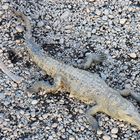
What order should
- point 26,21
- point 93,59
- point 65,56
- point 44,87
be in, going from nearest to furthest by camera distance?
point 44,87 → point 93,59 → point 65,56 → point 26,21

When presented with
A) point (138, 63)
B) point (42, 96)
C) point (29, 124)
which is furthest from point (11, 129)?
point (138, 63)

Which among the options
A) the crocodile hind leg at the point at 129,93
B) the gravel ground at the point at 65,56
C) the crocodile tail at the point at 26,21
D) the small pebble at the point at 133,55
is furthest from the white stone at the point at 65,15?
the crocodile hind leg at the point at 129,93

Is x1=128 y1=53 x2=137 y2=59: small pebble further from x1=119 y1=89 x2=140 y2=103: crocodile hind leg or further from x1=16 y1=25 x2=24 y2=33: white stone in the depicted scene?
x1=16 y1=25 x2=24 y2=33: white stone

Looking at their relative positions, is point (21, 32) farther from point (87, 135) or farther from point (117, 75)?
point (87, 135)

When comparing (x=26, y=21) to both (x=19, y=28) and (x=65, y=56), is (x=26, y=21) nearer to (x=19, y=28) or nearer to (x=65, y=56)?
(x=19, y=28)

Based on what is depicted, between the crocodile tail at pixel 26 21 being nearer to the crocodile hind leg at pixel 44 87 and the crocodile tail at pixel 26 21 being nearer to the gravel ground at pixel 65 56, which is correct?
the gravel ground at pixel 65 56

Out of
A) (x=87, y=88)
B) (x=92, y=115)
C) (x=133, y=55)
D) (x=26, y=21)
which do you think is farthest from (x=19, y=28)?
(x=92, y=115)
